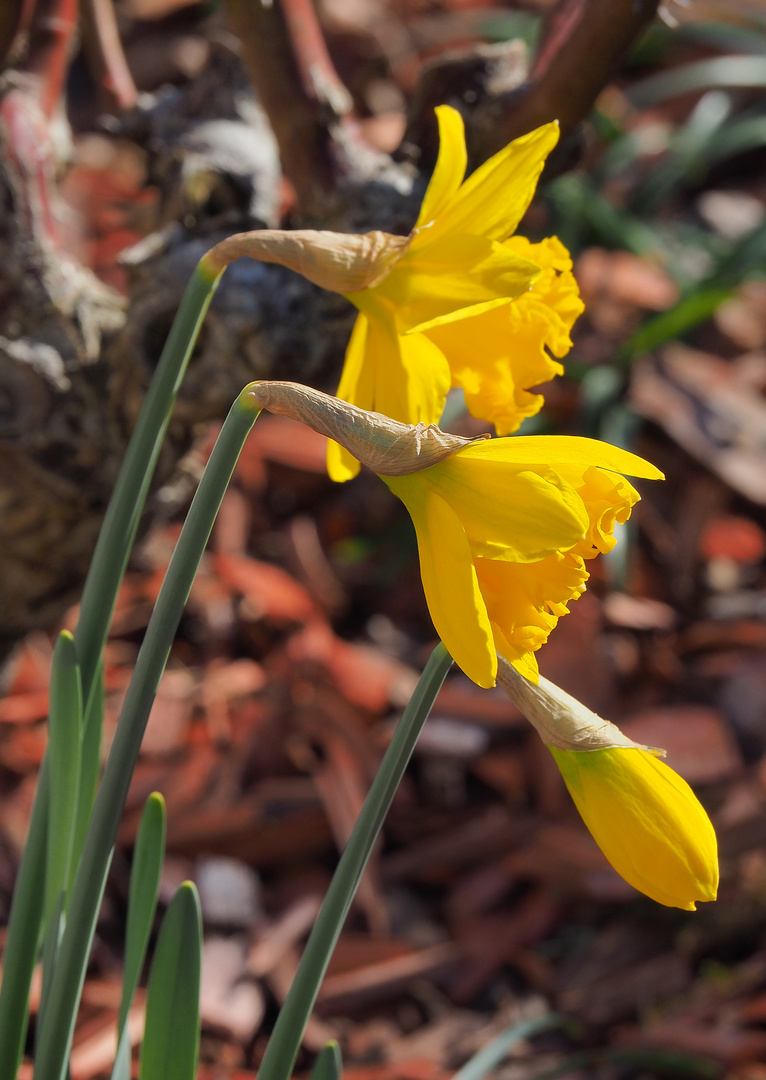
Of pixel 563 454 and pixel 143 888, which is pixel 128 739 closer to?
pixel 143 888

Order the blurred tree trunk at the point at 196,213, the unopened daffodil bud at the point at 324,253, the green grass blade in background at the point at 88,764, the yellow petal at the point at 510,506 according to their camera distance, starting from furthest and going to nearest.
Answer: the blurred tree trunk at the point at 196,213, the green grass blade in background at the point at 88,764, the unopened daffodil bud at the point at 324,253, the yellow petal at the point at 510,506

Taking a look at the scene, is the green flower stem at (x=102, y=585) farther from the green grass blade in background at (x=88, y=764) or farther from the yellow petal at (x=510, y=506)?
the yellow petal at (x=510, y=506)

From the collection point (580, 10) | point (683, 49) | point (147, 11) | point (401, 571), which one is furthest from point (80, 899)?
point (683, 49)

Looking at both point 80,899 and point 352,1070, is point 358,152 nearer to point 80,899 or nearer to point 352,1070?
point 80,899

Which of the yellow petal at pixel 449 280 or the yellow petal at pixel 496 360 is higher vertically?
the yellow petal at pixel 449 280

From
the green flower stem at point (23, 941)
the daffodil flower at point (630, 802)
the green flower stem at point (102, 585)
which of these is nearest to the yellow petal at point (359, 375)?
the green flower stem at point (102, 585)

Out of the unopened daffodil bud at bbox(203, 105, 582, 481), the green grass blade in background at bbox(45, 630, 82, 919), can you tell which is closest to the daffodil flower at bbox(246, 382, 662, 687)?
the unopened daffodil bud at bbox(203, 105, 582, 481)

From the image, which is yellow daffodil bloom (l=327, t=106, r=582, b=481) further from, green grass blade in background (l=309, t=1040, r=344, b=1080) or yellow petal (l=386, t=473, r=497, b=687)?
green grass blade in background (l=309, t=1040, r=344, b=1080)
